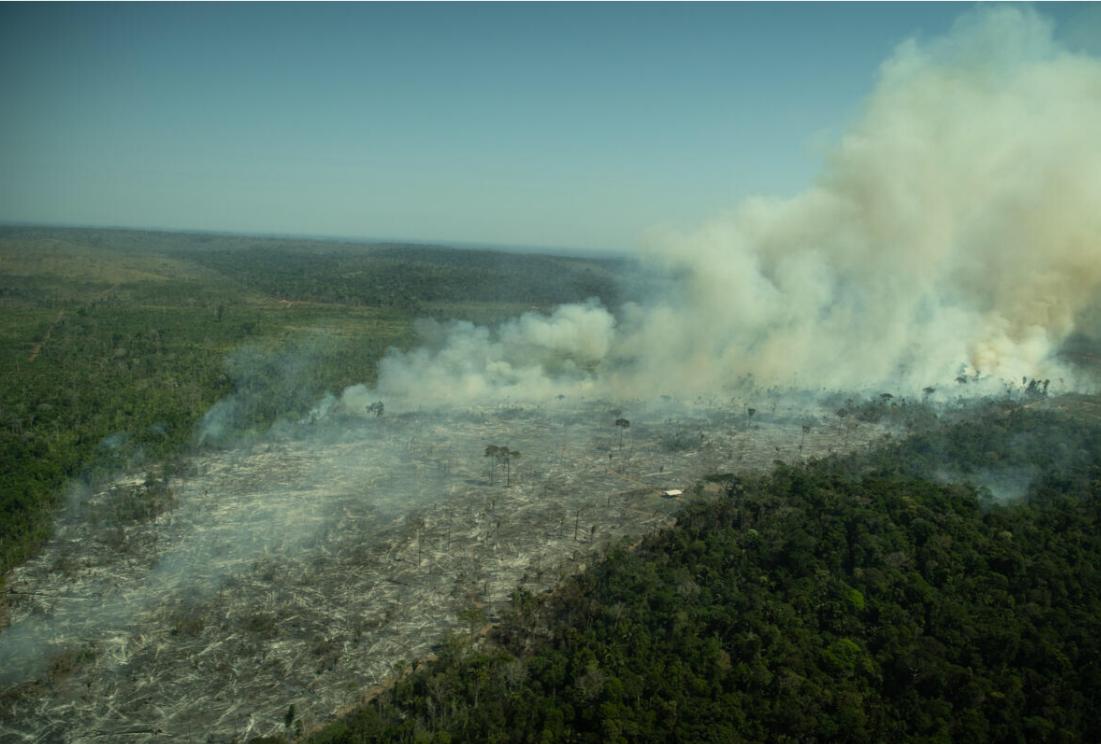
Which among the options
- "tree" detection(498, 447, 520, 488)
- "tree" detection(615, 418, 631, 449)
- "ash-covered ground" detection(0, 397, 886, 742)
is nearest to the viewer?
"ash-covered ground" detection(0, 397, 886, 742)

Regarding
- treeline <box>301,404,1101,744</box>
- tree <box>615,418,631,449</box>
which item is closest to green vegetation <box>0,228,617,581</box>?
treeline <box>301,404,1101,744</box>

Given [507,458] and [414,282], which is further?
[414,282]

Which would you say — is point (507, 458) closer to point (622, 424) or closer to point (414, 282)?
point (622, 424)

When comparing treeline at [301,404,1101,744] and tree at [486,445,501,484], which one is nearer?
treeline at [301,404,1101,744]

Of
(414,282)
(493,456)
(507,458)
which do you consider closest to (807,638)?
(507,458)

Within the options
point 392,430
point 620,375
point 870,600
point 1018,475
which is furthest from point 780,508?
point 620,375

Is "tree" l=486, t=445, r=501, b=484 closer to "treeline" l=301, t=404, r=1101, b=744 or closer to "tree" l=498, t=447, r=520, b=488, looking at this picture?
"tree" l=498, t=447, r=520, b=488
